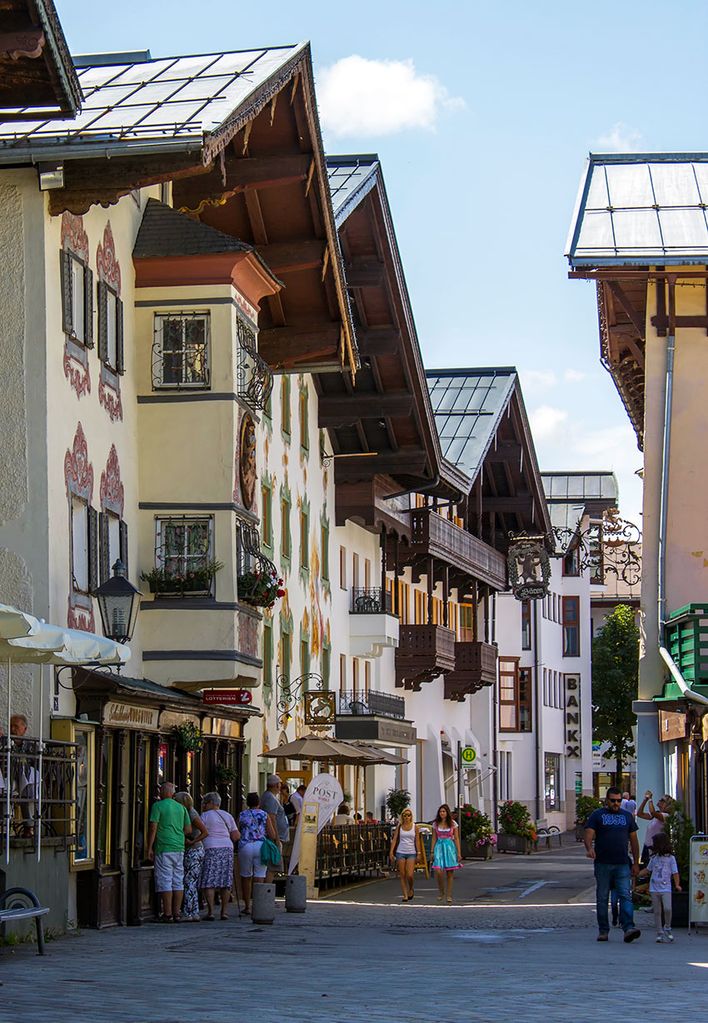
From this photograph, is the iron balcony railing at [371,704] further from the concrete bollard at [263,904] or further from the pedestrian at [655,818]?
the concrete bollard at [263,904]

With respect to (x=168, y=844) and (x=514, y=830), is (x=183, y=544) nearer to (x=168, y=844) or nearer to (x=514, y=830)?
A: (x=168, y=844)

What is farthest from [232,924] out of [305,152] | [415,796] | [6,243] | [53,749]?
[415,796]

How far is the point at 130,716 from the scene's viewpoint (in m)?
23.7

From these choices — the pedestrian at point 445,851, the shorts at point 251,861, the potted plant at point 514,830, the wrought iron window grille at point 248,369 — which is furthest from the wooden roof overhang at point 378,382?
the shorts at point 251,861

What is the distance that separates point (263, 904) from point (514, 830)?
107ft

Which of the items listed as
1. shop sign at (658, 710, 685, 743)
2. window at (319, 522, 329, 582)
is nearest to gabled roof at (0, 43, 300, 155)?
shop sign at (658, 710, 685, 743)

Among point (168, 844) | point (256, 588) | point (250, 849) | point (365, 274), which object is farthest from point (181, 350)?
point (365, 274)

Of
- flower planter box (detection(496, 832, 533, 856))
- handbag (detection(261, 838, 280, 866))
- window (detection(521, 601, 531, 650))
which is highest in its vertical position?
window (detection(521, 601, 531, 650))

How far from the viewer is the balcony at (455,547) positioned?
159ft

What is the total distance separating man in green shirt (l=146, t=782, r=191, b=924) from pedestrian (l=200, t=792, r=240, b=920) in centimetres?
56

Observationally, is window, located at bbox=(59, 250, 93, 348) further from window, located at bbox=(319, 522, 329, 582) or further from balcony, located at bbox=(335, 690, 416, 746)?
balcony, located at bbox=(335, 690, 416, 746)

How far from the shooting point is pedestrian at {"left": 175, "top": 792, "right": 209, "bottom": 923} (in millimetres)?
23672

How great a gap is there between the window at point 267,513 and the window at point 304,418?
11.8ft

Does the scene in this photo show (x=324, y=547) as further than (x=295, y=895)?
Yes
